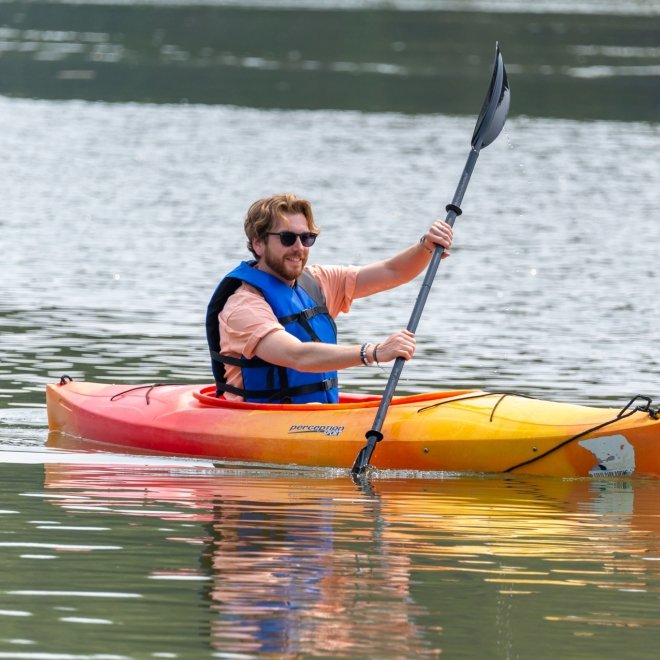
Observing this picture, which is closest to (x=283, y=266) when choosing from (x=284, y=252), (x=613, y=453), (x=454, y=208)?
(x=284, y=252)

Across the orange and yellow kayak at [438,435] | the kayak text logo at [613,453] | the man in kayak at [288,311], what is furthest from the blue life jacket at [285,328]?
the kayak text logo at [613,453]

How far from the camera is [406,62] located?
45.6m

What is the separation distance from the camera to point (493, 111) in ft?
36.0

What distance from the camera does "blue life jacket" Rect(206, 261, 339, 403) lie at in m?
9.04

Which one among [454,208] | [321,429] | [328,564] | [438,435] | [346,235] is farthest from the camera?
[346,235]

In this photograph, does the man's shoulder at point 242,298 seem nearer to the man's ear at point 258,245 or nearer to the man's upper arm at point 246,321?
the man's upper arm at point 246,321

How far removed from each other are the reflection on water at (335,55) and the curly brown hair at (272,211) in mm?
26444

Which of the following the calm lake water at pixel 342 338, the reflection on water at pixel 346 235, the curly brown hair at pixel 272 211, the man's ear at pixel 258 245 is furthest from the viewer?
the reflection on water at pixel 346 235

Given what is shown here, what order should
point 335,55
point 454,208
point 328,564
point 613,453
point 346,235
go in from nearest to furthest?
point 328,564 < point 613,453 < point 454,208 < point 346,235 < point 335,55

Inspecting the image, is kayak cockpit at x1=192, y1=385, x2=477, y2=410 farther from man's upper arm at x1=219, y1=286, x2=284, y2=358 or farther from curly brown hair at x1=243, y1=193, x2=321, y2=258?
curly brown hair at x1=243, y1=193, x2=321, y2=258

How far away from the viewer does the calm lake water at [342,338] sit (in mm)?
6102

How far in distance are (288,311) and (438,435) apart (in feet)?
3.03

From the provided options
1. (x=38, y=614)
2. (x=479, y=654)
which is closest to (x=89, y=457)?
(x=38, y=614)

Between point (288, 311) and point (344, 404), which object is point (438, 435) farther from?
point (288, 311)
